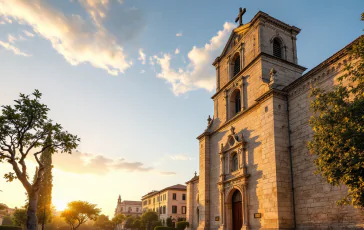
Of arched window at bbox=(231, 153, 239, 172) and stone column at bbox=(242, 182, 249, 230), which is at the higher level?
arched window at bbox=(231, 153, 239, 172)

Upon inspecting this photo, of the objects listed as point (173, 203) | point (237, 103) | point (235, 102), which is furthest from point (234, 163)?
point (173, 203)

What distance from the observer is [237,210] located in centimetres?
2091

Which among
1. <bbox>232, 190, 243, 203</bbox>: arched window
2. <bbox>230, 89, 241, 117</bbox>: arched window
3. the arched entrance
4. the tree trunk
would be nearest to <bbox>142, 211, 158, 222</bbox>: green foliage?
the arched entrance

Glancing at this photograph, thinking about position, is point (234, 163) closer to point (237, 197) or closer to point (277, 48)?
point (237, 197)

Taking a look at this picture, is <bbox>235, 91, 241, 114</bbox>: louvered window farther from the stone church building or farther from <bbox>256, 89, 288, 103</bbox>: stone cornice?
<bbox>256, 89, 288, 103</bbox>: stone cornice

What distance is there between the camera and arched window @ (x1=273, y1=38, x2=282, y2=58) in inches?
898

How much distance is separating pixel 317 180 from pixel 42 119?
17.0m

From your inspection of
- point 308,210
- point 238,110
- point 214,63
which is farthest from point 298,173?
point 214,63

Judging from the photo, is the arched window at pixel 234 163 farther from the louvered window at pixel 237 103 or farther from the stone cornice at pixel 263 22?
the stone cornice at pixel 263 22

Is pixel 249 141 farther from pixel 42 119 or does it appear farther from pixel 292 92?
pixel 42 119

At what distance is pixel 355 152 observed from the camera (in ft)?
29.8

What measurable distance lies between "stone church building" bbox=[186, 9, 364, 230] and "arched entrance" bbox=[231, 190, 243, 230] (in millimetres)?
69

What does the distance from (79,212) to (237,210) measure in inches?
1849

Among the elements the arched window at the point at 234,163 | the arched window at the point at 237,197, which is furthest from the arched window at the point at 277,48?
the arched window at the point at 237,197
